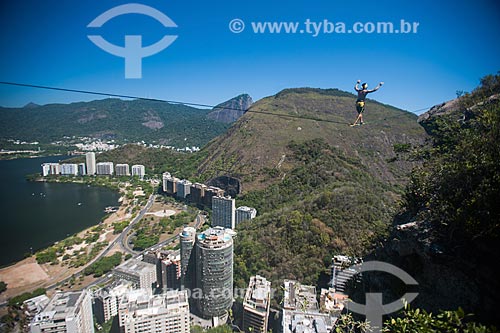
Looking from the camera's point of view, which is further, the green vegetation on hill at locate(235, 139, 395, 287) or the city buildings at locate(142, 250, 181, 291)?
the city buildings at locate(142, 250, 181, 291)

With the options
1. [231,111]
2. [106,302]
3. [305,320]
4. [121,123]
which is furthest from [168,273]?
[121,123]

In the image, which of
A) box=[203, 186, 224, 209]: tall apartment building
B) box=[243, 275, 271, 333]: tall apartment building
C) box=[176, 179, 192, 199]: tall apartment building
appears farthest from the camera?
box=[176, 179, 192, 199]: tall apartment building

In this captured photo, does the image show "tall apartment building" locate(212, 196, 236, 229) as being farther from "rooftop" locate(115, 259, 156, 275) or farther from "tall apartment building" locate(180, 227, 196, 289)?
"tall apartment building" locate(180, 227, 196, 289)

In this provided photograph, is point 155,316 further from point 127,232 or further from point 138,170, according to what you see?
point 138,170

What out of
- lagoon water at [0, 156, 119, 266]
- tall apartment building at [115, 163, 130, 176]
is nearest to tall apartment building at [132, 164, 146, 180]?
tall apartment building at [115, 163, 130, 176]

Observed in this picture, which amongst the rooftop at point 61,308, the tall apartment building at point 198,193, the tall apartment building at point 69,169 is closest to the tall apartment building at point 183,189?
the tall apartment building at point 198,193

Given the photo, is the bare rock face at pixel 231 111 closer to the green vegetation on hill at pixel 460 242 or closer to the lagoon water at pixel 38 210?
the lagoon water at pixel 38 210

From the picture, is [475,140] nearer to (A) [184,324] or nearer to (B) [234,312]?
(A) [184,324]
